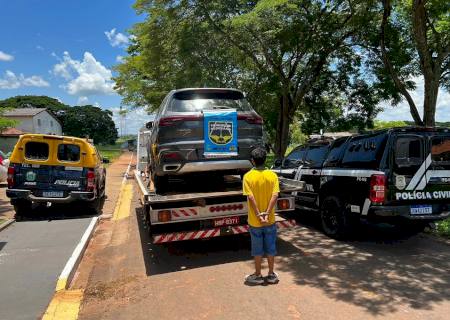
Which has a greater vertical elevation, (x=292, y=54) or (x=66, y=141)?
(x=292, y=54)

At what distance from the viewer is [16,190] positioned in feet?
35.6

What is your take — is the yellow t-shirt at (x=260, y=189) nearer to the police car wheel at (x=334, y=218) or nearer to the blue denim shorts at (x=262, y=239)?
the blue denim shorts at (x=262, y=239)

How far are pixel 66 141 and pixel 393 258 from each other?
8043mm

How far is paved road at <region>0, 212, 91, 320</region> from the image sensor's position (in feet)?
17.3

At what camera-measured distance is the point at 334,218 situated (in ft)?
26.2

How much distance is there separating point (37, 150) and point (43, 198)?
1.19 metres

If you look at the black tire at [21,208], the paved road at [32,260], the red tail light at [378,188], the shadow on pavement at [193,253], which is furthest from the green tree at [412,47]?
the black tire at [21,208]

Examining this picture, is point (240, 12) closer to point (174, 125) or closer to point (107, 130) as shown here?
point (174, 125)

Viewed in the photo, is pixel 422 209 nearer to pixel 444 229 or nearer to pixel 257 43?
pixel 444 229

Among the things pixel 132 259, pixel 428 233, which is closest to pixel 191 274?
pixel 132 259

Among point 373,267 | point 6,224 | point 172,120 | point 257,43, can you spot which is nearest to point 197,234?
point 172,120

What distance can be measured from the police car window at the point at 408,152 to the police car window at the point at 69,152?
768 cm

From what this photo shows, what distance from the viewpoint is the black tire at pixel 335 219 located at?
7.55m

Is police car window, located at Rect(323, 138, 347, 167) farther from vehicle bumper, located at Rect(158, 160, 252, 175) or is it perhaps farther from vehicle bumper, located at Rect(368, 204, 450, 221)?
vehicle bumper, located at Rect(158, 160, 252, 175)
